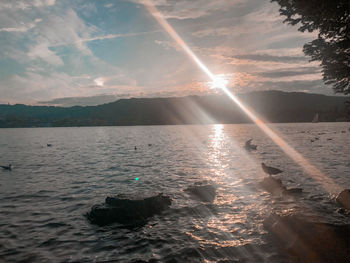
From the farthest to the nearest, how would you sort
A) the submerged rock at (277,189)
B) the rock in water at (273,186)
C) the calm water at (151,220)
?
the rock in water at (273,186), the submerged rock at (277,189), the calm water at (151,220)

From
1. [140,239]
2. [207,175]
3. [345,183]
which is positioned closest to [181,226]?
[140,239]

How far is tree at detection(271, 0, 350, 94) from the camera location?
13.6 m

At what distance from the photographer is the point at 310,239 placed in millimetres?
9820

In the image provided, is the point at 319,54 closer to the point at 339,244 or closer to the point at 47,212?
the point at 339,244

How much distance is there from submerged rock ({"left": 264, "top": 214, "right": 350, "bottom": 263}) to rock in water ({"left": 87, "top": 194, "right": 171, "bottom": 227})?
712 centimetres

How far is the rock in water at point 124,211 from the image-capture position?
1365 centimetres

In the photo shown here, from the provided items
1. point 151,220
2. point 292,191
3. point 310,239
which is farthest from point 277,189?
point 151,220

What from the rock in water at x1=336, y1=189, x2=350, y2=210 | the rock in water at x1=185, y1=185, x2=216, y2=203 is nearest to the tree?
the rock in water at x1=336, y1=189, x2=350, y2=210

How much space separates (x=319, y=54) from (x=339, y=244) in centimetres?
1292

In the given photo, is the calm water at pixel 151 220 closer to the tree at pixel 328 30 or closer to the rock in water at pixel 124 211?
the rock in water at pixel 124 211

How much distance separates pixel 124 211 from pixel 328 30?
18.0 metres

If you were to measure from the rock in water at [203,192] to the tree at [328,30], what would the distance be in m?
11.9

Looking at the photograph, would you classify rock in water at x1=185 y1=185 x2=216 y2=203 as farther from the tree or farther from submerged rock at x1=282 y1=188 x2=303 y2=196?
the tree

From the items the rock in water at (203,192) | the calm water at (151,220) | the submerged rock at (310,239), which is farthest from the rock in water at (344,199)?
the rock in water at (203,192)
